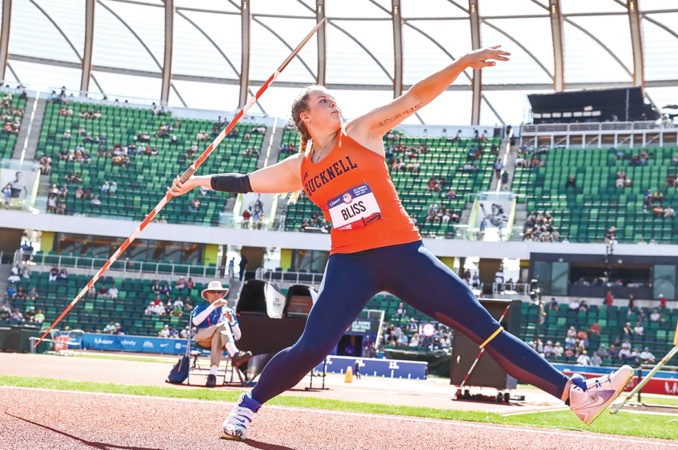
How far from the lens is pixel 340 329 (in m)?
4.38

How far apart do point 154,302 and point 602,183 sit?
22.6 m

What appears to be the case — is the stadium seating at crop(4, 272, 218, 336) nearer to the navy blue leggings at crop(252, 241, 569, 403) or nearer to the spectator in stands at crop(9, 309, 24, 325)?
the spectator in stands at crop(9, 309, 24, 325)

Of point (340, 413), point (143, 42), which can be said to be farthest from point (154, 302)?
point (340, 413)

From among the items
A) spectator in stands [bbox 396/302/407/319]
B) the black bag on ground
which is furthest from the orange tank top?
spectator in stands [bbox 396/302/407/319]

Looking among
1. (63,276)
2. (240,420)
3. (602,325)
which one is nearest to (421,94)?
(240,420)

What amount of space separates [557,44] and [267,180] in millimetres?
37554

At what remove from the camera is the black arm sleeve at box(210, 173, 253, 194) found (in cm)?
508

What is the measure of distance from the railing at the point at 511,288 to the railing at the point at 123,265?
13.1m

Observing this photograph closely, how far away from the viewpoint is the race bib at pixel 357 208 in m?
4.33

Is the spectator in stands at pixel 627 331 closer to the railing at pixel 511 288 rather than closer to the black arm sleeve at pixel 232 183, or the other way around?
the railing at pixel 511 288

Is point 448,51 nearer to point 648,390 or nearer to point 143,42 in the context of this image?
point 143,42

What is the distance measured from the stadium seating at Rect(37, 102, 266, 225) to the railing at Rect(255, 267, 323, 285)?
407 centimetres

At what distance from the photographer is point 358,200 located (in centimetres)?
434

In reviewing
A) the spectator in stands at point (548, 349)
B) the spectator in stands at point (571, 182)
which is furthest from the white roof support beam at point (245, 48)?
the spectator in stands at point (548, 349)
